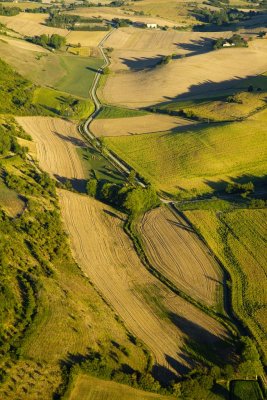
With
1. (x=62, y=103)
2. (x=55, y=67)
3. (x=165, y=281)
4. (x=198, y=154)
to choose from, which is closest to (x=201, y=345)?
(x=165, y=281)

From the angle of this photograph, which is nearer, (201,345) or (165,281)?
(201,345)

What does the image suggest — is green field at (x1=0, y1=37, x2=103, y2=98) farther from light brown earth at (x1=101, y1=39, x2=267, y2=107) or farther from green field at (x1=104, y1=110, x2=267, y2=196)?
green field at (x1=104, y1=110, x2=267, y2=196)

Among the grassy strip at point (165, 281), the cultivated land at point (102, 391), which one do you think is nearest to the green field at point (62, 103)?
the grassy strip at point (165, 281)

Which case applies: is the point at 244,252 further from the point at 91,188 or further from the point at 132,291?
the point at 91,188

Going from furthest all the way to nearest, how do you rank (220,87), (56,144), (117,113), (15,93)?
(220,87) → (15,93) → (117,113) → (56,144)

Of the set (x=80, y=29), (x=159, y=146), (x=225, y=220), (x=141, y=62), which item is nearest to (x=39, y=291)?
(x=225, y=220)

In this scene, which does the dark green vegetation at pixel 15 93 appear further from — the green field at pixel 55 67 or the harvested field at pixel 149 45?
the harvested field at pixel 149 45

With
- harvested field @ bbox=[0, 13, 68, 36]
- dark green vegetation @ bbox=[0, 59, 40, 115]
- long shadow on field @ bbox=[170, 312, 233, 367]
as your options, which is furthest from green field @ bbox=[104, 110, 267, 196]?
harvested field @ bbox=[0, 13, 68, 36]
